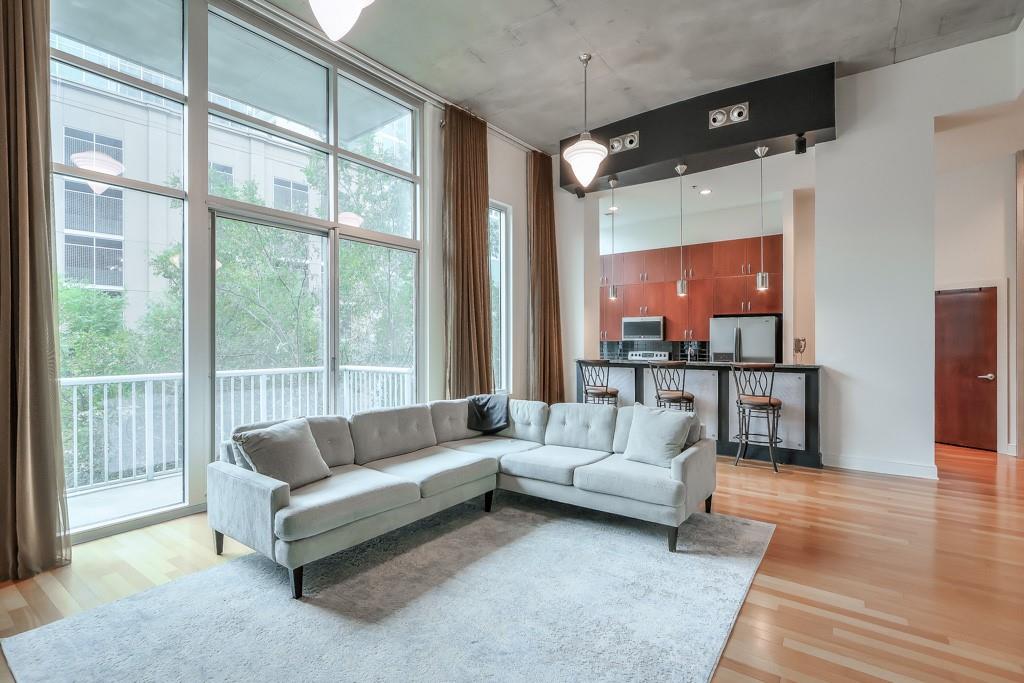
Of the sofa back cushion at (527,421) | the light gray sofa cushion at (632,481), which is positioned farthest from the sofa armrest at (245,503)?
the sofa back cushion at (527,421)

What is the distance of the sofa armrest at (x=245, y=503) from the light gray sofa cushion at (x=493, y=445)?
1.57m

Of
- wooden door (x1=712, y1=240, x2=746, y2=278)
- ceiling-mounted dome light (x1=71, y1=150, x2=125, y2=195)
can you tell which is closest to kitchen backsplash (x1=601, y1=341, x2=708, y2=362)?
wooden door (x1=712, y1=240, x2=746, y2=278)

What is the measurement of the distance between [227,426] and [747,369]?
479 centimetres

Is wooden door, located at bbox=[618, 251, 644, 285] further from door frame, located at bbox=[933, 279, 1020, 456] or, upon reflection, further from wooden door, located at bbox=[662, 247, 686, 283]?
door frame, located at bbox=[933, 279, 1020, 456]

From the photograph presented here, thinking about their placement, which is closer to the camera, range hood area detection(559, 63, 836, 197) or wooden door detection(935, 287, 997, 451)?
range hood area detection(559, 63, 836, 197)

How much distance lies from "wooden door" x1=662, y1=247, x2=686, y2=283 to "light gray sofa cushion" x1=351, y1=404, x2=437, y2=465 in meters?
6.48

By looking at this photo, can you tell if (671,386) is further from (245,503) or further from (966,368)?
(245,503)

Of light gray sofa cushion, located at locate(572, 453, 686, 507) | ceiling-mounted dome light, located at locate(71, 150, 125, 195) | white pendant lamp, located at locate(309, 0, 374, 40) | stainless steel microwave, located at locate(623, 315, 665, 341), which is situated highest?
white pendant lamp, located at locate(309, 0, 374, 40)

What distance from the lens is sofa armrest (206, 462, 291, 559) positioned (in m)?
2.52

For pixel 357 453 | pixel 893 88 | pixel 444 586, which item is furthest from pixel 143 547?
pixel 893 88

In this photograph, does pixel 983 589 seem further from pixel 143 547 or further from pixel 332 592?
pixel 143 547

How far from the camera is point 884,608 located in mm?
2363

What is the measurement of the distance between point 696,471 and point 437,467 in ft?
5.54

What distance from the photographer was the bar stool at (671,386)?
5461 mm
